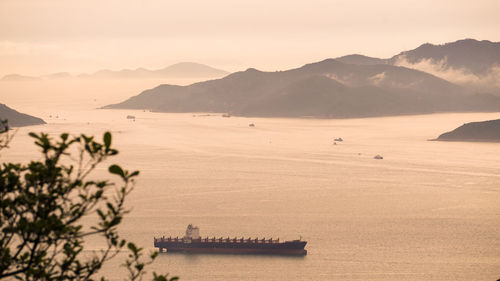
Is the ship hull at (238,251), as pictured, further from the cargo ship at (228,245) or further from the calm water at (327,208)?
the calm water at (327,208)

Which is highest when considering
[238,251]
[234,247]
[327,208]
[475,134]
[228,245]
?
[475,134]

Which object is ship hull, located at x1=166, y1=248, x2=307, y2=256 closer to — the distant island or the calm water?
the calm water

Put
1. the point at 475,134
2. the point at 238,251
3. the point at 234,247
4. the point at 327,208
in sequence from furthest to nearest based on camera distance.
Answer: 1. the point at 475,134
2. the point at 327,208
3. the point at 234,247
4. the point at 238,251

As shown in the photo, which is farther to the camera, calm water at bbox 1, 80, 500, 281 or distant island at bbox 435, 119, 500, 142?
distant island at bbox 435, 119, 500, 142

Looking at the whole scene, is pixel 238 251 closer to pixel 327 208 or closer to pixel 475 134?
pixel 327 208

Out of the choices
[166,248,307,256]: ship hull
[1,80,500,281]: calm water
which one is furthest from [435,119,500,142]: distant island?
[166,248,307,256]: ship hull

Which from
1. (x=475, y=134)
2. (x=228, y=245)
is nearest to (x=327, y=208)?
(x=228, y=245)

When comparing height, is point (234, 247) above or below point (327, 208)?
below
